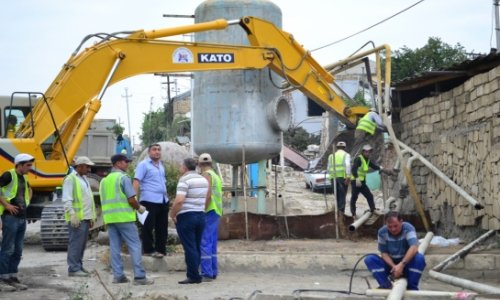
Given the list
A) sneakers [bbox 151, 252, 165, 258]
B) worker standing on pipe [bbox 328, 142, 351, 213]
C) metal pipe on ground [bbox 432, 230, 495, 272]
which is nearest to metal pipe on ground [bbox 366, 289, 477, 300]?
metal pipe on ground [bbox 432, 230, 495, 272]

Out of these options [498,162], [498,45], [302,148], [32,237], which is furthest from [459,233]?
[302,148]

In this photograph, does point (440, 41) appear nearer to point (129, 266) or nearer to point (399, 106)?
→ point (399, 106)

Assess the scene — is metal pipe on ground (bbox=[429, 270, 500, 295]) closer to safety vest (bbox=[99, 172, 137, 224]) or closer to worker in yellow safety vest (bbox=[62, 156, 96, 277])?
safety vest (bbox=[99, 172, 137, 224])

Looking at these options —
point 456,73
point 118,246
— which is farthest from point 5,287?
point 456,73

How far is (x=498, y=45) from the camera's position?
21.7 m

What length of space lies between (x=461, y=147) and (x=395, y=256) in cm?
456

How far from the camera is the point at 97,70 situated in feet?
45.3

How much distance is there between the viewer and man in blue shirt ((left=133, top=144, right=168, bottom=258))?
456 inches

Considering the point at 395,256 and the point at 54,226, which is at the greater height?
the point at 54,226

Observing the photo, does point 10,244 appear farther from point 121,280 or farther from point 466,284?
point 466,284

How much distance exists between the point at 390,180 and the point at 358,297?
28.2 ft

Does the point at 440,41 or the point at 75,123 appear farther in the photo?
the point at 440,41

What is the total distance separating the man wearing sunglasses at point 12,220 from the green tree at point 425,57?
2945 centimetres

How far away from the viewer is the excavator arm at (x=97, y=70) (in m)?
13.6
